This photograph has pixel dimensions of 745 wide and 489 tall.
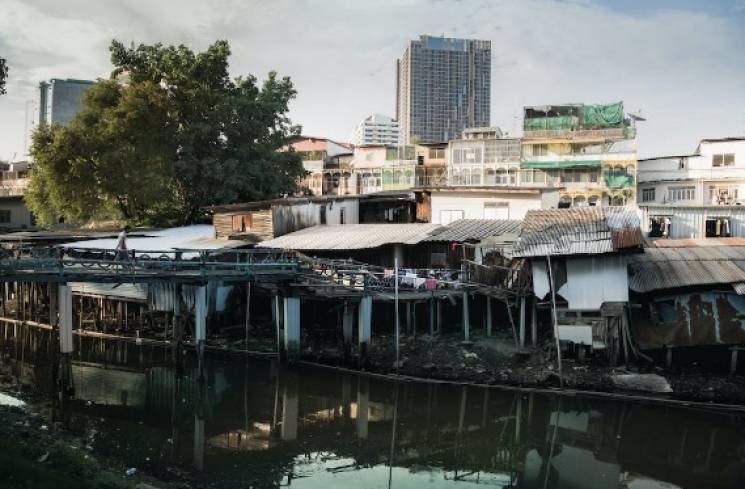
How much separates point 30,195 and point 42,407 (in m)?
A: 27.3

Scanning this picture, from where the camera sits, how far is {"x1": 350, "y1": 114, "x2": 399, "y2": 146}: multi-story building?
174 meters

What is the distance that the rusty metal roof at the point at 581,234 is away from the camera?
2464cm

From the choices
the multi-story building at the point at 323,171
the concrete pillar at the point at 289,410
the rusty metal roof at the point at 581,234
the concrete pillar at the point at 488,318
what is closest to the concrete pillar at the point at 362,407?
the concrete pillar at the point at 289,410

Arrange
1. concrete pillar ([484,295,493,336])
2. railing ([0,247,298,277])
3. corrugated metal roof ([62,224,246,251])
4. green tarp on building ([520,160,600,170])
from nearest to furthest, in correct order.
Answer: railing ([0,247,298,277]) → concrete pillar ([484,295,493,336]) → corrugated metal roof ([62,224,246,251]) → green tarp on building ([520,160,600,170])

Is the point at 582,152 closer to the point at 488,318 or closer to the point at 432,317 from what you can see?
the point at 488,318

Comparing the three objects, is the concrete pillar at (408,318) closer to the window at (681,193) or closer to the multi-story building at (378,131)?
the window at (681,193)

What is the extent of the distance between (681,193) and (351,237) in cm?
2707

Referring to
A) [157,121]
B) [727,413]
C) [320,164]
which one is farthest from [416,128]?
[727,413]

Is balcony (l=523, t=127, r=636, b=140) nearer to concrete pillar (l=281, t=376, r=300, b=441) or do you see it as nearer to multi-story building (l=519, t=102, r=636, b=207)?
multi-story building (l=519, t=102, r=636, b=207)

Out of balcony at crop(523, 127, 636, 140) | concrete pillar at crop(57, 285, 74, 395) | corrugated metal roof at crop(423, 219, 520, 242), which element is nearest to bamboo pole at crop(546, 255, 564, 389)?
corrugated metal roof at crop(423, 219, 520, 242)

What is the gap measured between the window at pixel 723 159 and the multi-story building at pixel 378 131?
129287mm

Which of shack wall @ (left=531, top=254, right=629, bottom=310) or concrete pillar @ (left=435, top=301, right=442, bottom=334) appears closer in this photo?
shack wall @ (left=531, top=254, right=629, bottom=310)

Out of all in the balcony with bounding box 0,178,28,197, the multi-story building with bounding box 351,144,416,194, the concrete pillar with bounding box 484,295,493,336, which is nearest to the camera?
the concrete pillar with bounding box 484,295,493,336

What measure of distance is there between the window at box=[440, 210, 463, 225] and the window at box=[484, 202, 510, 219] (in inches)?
63.5
